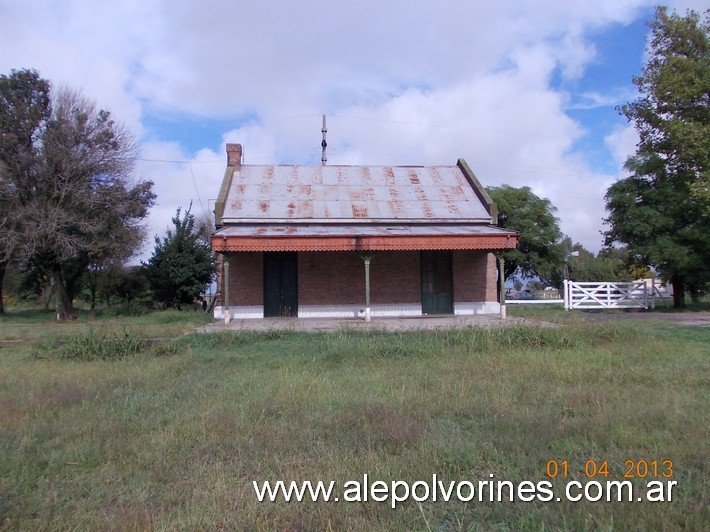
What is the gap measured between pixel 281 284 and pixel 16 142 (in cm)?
1223

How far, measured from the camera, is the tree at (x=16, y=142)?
20891 millimetres

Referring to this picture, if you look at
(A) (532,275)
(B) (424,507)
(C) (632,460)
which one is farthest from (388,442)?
(A) (532,275)

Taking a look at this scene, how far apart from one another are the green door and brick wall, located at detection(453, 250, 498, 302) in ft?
0.95

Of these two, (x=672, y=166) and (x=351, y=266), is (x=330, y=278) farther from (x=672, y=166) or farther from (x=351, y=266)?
(x=672, y=166)

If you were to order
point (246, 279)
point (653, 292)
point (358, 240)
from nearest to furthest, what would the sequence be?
1. point (358, 240)
2. point (246, 279)
3. point (653, 292)

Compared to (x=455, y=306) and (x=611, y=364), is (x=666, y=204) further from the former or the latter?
(x=611, y=364)

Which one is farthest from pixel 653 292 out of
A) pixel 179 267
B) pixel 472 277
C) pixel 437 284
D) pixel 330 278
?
pixel 179 267

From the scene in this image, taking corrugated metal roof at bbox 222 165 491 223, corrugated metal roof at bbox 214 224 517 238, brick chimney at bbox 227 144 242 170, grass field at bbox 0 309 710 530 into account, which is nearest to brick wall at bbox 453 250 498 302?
corrugated metal roof at bbox 214 224 517 238

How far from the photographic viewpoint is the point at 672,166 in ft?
78.0

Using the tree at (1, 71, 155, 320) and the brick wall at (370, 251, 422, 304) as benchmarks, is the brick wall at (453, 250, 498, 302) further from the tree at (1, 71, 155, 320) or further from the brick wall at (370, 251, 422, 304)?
the tree at (1, 71, 155, 320)

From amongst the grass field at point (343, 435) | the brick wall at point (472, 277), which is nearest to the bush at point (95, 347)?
the grass field at point (343, 435)

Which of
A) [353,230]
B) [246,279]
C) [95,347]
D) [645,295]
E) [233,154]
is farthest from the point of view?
[645,295]

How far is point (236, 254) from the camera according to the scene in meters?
19.6

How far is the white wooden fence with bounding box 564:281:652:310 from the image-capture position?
24.2 meters
